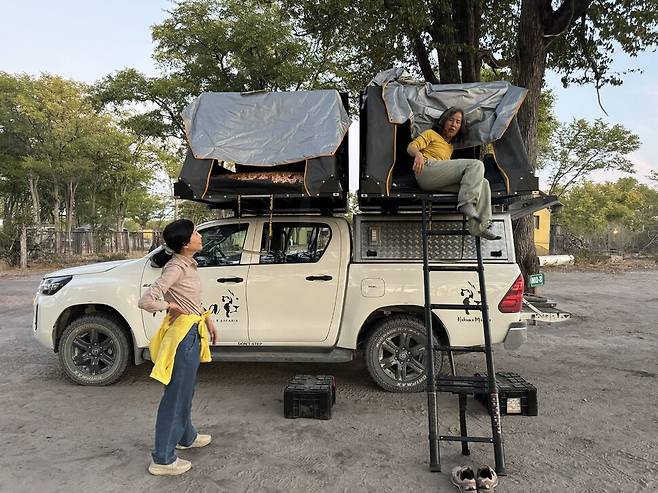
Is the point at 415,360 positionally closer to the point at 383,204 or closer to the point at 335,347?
the point at 335,347

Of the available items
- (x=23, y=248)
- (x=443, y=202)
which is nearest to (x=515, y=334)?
(x=443, y=202)

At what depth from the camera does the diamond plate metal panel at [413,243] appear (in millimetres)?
5090

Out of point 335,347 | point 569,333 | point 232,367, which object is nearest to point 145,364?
point 232,367

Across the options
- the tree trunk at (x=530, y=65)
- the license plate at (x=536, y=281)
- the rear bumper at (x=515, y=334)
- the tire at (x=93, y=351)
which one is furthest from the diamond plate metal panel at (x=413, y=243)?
the tree trunk at (x=530, y=65)

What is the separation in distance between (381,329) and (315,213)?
1.58 metres

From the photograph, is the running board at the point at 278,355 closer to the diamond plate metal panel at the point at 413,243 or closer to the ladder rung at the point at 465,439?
the diamond plate metal panel at the point at 413,243

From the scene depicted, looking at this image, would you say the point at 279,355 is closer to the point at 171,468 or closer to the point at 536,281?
the point at 171,468

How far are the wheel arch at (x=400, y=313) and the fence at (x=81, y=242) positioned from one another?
13.0 metres

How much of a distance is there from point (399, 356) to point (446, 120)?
2.42 meters

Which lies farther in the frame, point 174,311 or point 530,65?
point 530,65

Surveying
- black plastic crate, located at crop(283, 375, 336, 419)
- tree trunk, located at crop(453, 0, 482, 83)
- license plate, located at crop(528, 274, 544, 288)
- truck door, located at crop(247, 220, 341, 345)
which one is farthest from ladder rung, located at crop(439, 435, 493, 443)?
tree trunk, located at crop(453, 0, 482, 83)

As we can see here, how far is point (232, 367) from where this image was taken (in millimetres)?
6062

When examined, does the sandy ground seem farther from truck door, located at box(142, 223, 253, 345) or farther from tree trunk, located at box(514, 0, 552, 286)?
tree trunk, located at box(514, 0, 552, 286)

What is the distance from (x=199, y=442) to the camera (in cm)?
379
